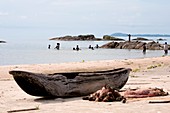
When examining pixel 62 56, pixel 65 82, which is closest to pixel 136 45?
pixel 62 56

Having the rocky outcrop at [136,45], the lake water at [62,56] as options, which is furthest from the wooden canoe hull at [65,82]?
the rocky outcrop at [136,45]

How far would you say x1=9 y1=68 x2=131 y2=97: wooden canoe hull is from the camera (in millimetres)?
13906

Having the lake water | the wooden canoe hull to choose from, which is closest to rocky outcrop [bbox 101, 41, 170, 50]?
the lake water

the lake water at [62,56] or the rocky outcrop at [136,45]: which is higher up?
the rocky outcrop at [136,45]

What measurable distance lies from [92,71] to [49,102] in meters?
2.73

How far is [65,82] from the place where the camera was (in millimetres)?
14531

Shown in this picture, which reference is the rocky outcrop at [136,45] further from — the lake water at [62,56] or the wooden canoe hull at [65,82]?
the wooden canoe hull at [65,82]

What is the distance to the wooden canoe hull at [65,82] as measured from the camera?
45.6 feet

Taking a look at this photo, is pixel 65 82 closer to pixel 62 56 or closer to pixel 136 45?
pixel 62 56

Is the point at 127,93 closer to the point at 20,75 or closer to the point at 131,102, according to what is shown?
the point at 131,102

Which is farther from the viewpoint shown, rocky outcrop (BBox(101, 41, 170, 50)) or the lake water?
rocky outcrop (BBox(101, 41, 170, 50))

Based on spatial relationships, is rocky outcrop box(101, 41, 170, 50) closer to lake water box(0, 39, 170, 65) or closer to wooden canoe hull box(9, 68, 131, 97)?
lake water box(0, 39, 170, 65)

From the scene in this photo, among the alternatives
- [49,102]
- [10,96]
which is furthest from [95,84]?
[10,96]

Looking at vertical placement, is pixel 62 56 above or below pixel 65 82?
below
